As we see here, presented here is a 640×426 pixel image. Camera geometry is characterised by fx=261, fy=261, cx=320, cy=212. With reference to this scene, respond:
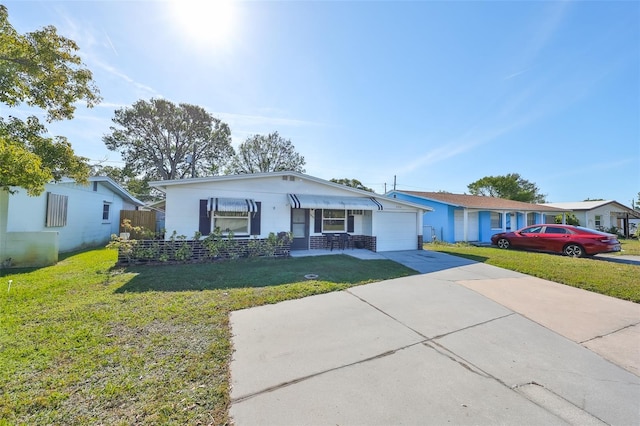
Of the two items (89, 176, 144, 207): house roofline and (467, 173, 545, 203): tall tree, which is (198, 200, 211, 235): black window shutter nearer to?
(89, 176, 144, 207): house roofline

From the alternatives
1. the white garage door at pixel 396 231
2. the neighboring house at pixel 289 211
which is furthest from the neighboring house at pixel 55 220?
the white garage door at pixel 396 231

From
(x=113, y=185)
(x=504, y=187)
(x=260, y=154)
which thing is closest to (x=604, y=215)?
(x=504, y=187)

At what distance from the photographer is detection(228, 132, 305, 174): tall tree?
119ft

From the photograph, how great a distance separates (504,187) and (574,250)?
103 ft

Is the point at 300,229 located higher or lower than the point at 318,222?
lower

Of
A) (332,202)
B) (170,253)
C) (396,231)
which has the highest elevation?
(332,202)

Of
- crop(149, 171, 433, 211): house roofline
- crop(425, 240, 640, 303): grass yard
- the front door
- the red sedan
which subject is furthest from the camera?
the front door

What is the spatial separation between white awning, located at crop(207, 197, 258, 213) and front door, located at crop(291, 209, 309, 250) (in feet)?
8.14

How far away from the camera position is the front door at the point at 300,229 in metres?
13.4

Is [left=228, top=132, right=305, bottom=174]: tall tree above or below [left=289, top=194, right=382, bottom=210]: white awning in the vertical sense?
above

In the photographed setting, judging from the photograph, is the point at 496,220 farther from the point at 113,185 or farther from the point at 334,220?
the point at 113,185

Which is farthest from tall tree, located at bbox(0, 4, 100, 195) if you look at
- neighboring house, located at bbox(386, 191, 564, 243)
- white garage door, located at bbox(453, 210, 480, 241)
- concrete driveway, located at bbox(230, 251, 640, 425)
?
white garage door, located at bbox(453, 210, 480, 241)

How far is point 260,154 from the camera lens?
3662 centimetres

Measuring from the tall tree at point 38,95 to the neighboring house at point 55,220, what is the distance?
2.75 m
